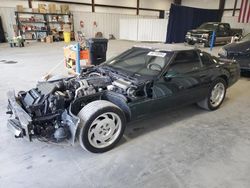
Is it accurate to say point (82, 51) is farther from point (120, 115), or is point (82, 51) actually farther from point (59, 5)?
point (59, 5)

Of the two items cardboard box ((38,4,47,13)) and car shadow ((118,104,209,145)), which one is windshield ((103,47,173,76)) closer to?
car shadow ((118,104,209,145))

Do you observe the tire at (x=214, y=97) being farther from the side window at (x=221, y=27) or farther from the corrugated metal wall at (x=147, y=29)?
the corrugated metal wall at (x=147, y=29)

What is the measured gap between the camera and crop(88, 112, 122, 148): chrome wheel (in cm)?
236

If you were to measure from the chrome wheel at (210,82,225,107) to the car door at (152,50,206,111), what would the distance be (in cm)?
47

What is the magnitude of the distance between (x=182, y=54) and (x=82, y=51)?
3191mm

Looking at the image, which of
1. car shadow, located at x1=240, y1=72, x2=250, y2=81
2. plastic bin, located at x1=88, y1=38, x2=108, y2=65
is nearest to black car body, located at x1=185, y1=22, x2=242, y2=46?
car shadow, located at x1=240, y1=72, x2=250, y2=81

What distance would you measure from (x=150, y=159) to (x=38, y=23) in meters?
15.3

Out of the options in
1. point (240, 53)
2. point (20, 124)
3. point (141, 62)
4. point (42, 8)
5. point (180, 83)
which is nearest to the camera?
point (20, 124)

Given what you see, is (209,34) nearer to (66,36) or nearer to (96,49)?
(96,49)

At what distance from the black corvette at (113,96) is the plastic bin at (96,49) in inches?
85.6

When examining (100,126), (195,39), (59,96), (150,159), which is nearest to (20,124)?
(59,96)

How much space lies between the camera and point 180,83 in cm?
300

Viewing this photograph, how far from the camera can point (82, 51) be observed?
5.54m

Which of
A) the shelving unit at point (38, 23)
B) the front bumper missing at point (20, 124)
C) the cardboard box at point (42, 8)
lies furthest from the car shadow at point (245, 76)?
the cardboard box at point (42, 8)
